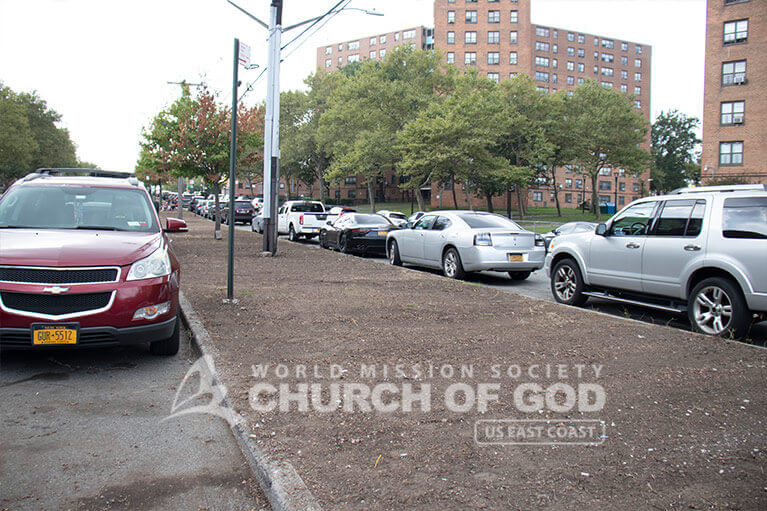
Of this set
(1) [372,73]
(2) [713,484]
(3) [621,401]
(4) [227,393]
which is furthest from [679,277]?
(1) [372,73]

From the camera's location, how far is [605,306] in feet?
33.1

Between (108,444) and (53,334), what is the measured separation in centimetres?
156

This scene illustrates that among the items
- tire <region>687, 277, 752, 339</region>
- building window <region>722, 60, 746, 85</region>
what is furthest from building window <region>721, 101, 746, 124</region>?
tire <region>687, 277, 752, 339</region>

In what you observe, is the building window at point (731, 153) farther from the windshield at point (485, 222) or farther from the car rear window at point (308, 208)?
the windshield at point (485, 222)

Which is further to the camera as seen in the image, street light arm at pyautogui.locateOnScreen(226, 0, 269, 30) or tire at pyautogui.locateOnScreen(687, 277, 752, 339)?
street light arm at pyautogui.locateOnScreen(226, 0, 269, 30)

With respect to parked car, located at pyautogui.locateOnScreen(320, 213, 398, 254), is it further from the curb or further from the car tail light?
the curb

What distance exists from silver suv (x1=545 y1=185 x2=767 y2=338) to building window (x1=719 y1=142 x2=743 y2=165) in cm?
3883

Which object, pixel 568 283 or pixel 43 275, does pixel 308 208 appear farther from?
pixel 43 275

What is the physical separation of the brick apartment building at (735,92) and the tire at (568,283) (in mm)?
36730

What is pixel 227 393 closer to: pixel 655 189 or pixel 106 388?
pixel 106 388

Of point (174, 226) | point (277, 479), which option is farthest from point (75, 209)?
point (277, 479)

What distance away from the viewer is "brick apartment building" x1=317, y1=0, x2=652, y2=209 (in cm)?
7669

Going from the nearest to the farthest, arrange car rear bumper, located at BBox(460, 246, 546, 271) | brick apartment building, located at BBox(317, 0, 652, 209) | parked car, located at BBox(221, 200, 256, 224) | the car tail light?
car rear bumper, located at BBox(460, 246, 546, 271)
the car tail light
parked car, located at BBox(221, 200, 256, 224)
brick apartment building, located at BBox(317, 0, 652, 209)

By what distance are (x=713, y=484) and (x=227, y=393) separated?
3.38 m
